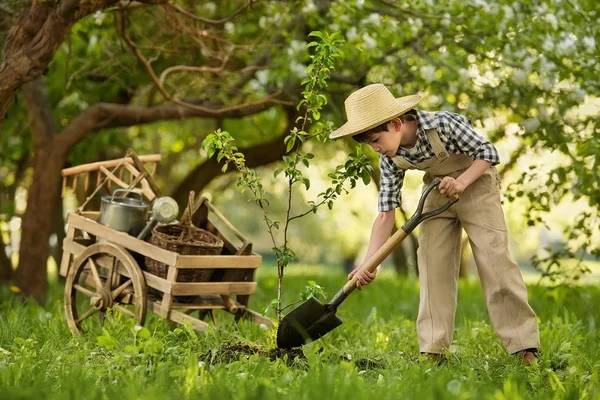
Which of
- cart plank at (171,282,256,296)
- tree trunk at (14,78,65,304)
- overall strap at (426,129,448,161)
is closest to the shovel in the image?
overall strap at (426,129,448,161)

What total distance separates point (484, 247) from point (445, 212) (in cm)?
30

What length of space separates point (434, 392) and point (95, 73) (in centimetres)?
642

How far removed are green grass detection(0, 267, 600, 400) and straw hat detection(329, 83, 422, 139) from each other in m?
1.13

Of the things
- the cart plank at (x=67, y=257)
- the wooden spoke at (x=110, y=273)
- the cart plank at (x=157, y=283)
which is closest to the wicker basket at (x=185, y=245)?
the cart plank at (x=157, y=283)

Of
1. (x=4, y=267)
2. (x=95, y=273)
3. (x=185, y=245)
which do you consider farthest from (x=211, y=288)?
(x=4, y=267)

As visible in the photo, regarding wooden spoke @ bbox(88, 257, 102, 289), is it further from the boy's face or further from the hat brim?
the boy's face

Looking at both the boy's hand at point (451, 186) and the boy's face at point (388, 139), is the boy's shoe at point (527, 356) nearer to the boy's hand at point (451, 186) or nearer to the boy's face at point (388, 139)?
the boy's hand at point (451, 186)

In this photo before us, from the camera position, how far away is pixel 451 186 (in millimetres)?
4160

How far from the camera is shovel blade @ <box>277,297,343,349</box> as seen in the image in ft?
14.2

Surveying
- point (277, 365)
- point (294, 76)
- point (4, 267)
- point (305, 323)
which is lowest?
point (4, 267)

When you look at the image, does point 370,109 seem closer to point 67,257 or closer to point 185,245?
point 185,245

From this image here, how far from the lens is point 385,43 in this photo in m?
6.96

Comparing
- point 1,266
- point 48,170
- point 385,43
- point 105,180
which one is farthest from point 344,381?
point 1,266

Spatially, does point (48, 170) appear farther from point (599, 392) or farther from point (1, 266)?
point (599, 392)
